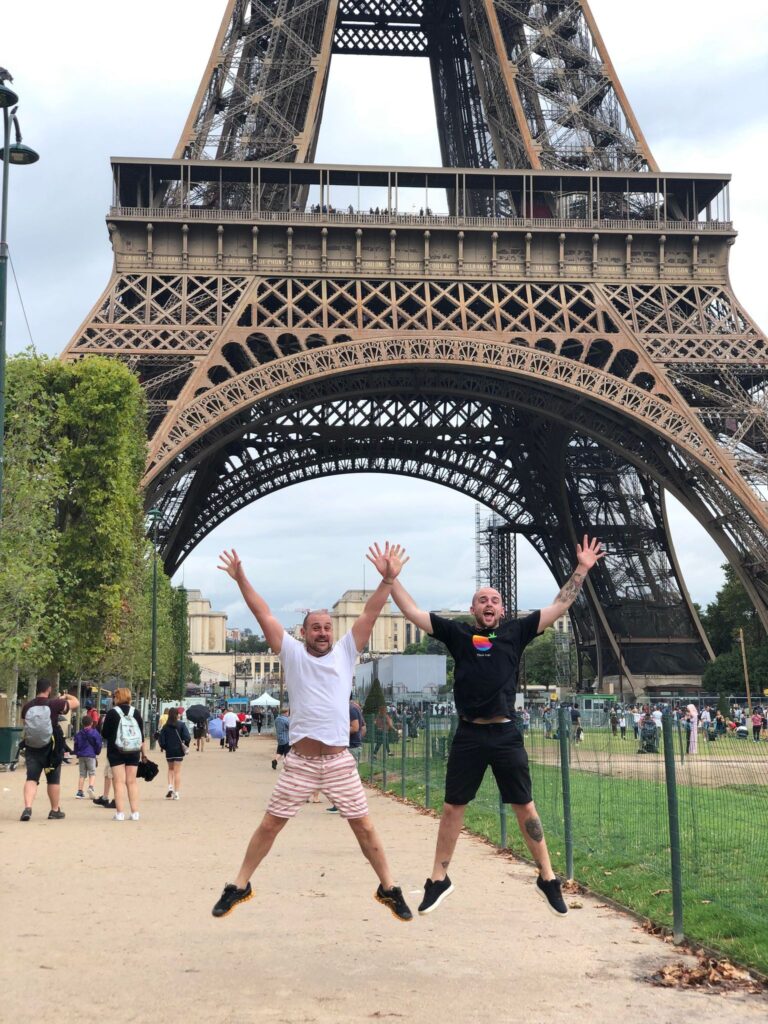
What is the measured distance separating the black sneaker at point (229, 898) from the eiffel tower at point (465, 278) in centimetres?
2997

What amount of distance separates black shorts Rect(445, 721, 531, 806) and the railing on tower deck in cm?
3579

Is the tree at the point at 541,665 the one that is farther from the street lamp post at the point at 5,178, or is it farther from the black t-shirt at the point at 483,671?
the black t-shirt at the point at 483,671

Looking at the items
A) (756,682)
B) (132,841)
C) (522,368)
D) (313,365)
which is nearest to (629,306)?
(522,368)

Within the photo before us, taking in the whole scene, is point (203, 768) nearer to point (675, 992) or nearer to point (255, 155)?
point (255, 155)

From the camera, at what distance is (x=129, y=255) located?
136 ft

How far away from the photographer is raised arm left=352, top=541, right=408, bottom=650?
27.2 feet

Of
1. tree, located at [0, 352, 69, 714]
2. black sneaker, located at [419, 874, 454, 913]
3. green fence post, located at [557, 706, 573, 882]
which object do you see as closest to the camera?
black sneaker, located at [419, 874, 454, 913]

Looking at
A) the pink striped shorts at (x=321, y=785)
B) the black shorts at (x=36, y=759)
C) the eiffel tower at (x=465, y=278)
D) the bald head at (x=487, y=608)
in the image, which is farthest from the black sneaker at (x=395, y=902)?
the eiffel tower at (x=465, y=278)

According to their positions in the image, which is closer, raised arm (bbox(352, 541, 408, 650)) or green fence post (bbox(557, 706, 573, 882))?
raised arm (bbox(352, 541, 408, 650))

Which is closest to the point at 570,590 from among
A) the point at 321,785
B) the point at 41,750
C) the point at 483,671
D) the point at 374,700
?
the point at 483,671

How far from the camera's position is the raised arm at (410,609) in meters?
8.27

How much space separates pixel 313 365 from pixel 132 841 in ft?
83.9

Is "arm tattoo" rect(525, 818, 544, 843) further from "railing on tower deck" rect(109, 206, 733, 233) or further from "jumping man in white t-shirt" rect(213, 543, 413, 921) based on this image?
A: "railing on tower deck" rect(109, 206, 733, 233)

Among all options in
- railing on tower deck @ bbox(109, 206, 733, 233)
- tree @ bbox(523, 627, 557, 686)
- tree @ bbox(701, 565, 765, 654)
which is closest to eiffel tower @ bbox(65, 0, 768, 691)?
railing on tower deck @ bbox(109, 206, 733, 233)
